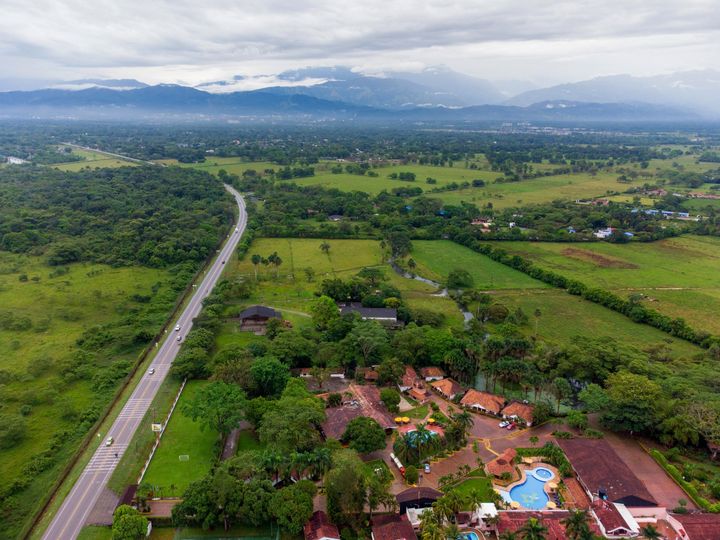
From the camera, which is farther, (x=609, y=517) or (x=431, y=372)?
(x=431, y=372)

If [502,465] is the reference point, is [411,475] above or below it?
above

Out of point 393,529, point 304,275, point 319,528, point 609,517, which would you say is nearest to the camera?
point 393,529

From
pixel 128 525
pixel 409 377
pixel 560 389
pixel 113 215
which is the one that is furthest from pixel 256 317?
pixel 113 215

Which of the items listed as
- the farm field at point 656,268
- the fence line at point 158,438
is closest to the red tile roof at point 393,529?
the fence line at point 158,438

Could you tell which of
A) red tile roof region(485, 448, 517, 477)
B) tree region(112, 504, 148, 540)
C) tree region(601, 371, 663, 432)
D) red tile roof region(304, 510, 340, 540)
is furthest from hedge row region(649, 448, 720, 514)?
tree region(112, 504, 148, 540)

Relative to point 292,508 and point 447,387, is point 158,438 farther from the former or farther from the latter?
point 447,387

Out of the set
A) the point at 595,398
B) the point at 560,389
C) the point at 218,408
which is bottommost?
the point at 560,389

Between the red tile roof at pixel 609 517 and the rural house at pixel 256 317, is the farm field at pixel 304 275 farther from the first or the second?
the red tile roof at pixel 609 517

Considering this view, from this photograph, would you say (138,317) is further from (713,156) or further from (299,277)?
(713,156)
